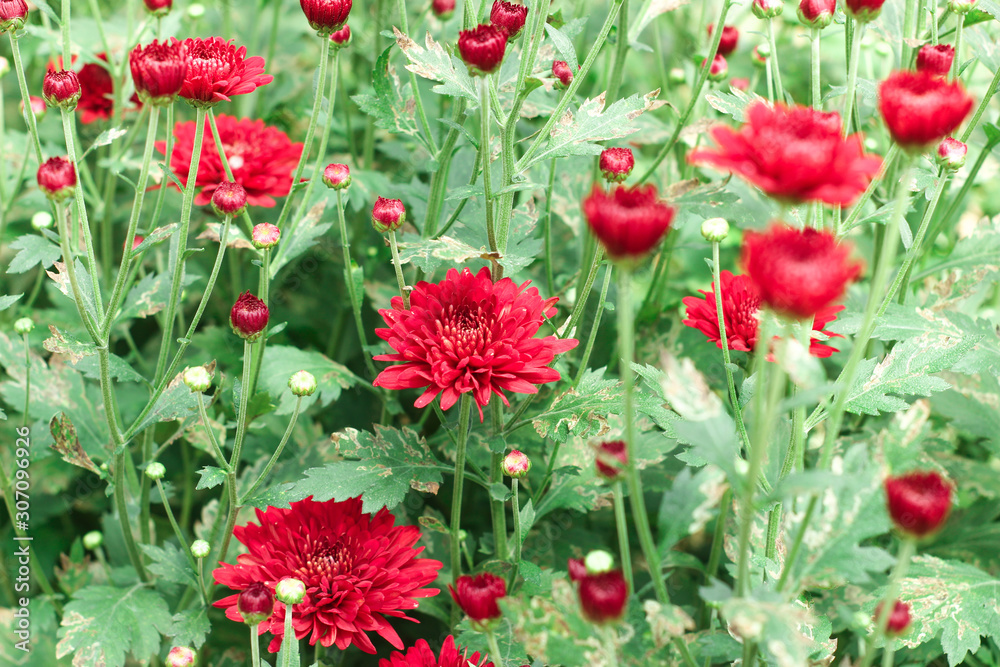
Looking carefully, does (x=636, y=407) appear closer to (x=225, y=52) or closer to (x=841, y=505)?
(x=841, y=505)

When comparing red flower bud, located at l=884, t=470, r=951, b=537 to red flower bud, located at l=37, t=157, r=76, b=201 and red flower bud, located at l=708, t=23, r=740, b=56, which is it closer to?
red flower bud, located at l=37, t=157, r=76, b=201

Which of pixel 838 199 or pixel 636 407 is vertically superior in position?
pixel 838 199

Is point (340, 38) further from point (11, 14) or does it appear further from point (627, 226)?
point (627, 226)

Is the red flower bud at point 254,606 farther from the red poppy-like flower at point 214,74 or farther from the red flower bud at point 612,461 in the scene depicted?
the red poppy-like flower at point 214,74

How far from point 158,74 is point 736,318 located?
0.79 meters

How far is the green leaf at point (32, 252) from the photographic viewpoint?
3.75ft

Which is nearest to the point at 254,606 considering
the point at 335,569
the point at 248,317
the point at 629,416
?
the point at 335,569

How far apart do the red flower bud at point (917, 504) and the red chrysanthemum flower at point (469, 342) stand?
40 cm

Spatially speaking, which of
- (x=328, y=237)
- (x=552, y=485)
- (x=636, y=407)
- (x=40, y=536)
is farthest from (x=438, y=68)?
(x=40, y=536)

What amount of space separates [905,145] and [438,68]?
0.53m

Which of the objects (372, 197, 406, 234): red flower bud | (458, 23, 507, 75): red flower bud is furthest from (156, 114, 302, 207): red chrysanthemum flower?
(458, 23, 507, 75): red flower bud

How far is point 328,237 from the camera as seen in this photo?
1.69m

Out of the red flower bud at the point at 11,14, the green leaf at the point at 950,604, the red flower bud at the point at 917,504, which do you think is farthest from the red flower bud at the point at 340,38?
the green leaf at the point at 950,604

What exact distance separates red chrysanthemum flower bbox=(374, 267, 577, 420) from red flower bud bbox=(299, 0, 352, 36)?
344mm
